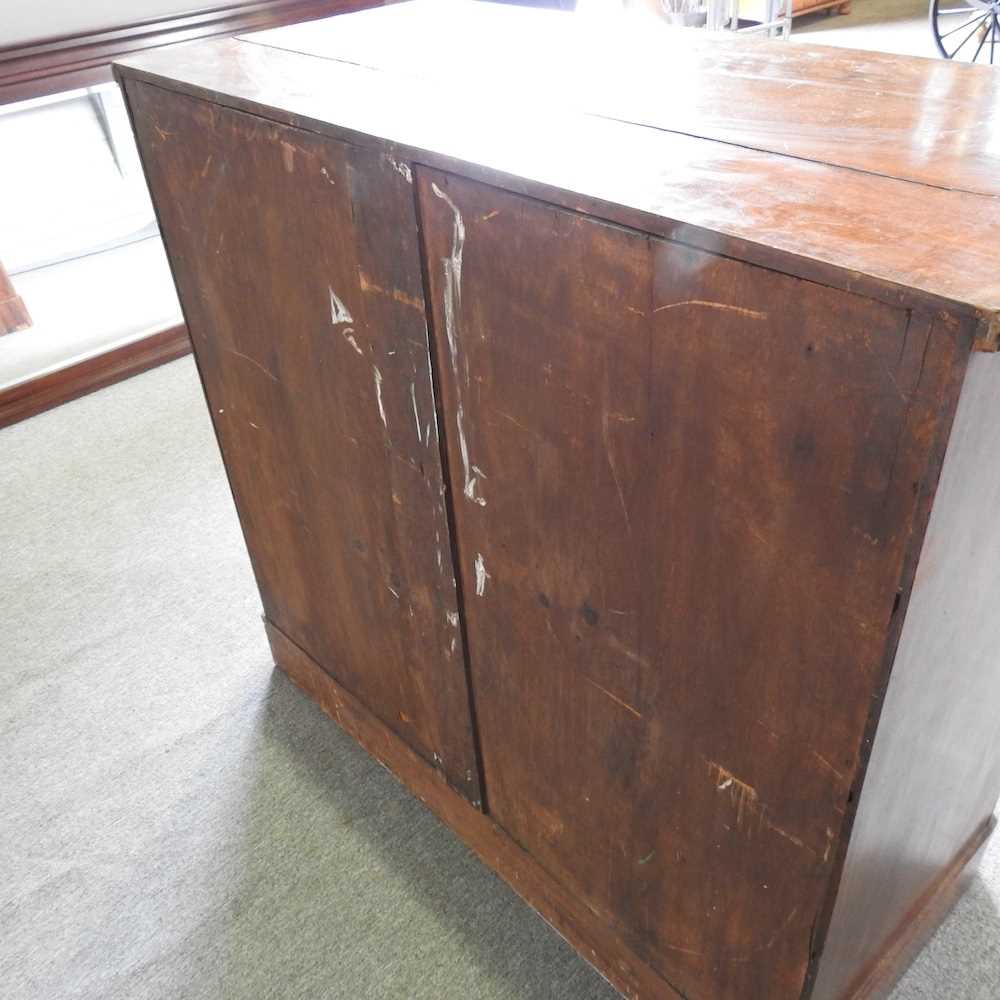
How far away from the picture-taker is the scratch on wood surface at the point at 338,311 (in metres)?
1.01

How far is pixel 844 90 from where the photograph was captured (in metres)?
0.92

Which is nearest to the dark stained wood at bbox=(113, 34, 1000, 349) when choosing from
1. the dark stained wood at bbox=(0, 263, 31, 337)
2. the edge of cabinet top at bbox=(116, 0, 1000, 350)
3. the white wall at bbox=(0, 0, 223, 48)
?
the edge of cabinet top at bbox=(116, 0, 1000, 350)

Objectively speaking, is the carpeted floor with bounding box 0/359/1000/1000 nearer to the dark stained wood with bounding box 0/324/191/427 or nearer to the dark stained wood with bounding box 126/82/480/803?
the dark stained wood with bounding box 126/82/480/803

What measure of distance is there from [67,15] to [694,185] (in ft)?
7.01

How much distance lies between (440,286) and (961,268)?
1.47 feet

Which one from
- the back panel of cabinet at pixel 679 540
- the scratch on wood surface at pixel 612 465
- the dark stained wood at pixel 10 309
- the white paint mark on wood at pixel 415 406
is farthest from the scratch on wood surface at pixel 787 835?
the dark stained wood at pixel 10 309

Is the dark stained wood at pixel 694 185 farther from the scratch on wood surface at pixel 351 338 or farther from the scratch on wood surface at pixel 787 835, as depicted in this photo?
the scratch on wood surface at pixel 787 835

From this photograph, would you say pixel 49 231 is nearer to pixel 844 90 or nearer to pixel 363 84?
pixel 363 84

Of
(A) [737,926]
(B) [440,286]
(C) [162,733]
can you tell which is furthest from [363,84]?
(C) [162,733]

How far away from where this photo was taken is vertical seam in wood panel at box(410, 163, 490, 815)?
856mm

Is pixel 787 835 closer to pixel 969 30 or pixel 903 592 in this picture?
pixel 903 592

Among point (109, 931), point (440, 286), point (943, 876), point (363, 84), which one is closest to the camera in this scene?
point (440, 286)

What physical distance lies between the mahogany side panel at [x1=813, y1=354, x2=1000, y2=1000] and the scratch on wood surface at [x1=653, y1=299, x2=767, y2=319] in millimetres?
138

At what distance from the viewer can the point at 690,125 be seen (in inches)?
33.2
